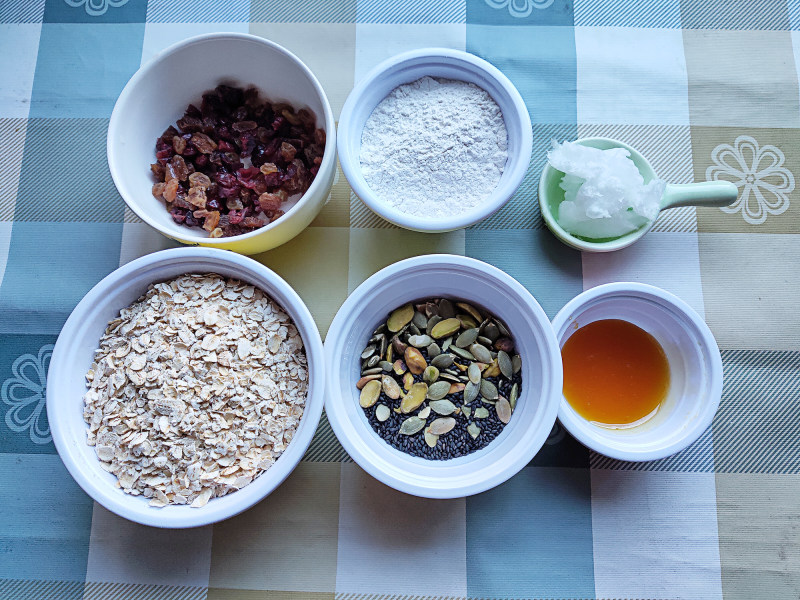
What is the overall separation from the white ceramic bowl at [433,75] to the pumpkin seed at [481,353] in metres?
0.21

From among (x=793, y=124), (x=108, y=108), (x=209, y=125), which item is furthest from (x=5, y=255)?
(x=793, y=124)

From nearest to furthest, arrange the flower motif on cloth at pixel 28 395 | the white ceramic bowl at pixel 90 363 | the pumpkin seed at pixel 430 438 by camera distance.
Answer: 1. the white ceramic bowl at pixel 90 363
2. the pumpkin seed at pixel 430 438
3. the flower motif on cloth at pixel 28 395

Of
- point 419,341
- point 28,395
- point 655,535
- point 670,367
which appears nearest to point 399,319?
point 419,341

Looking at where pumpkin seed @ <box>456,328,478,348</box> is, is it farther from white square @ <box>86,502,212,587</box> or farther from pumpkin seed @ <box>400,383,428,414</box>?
white square @ <box>86,502,212,587</box>

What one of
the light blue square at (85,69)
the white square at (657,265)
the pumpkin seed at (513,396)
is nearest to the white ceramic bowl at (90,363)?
the pumpkin seed at (513,396)

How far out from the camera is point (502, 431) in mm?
1020

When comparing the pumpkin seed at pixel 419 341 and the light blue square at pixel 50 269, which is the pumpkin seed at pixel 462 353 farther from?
the light blue square at pixel 50 269

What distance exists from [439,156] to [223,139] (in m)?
0.42

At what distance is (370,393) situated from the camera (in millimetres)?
1037

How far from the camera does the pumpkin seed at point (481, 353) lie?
104cm

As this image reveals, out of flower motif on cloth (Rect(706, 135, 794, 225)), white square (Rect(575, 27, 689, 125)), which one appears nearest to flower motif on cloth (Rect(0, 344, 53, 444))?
Answer: white square (Rect(575, 27, 689, 125))

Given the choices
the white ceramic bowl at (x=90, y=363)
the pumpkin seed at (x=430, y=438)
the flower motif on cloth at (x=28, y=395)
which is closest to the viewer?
the white ceramic bowl at (x=90, y=363)

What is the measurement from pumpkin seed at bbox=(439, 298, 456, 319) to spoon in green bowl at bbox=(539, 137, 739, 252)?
0.25m

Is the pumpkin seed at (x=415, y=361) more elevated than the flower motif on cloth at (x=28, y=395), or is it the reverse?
the pumpkin seed at (x=415, y=361)
